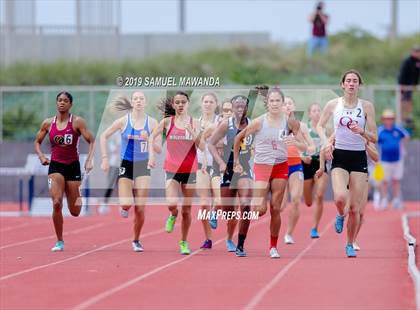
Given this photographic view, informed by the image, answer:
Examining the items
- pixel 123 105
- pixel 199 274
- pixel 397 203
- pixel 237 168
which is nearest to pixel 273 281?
pixel 199 274

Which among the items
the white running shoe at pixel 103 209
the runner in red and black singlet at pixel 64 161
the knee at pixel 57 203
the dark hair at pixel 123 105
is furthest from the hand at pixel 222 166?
the white running shoe at pixel 103 209

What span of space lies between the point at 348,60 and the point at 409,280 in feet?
103

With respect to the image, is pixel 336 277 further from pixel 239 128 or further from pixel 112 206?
pixel 112 206

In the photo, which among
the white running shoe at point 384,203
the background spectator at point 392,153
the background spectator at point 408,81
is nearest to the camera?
the white running shoe at point 384,203

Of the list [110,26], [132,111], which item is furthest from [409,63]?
[132,111]

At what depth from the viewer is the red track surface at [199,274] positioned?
13.1 metres

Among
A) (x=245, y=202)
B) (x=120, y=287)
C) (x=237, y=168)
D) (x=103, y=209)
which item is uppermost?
(x=237, y=168)

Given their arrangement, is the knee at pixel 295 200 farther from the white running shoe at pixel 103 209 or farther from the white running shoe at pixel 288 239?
the white running shoe at pixel 103 209

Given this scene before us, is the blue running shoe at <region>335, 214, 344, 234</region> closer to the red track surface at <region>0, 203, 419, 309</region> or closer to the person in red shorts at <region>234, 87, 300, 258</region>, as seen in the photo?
the red track surface at <region>0, 203, 419, 309</region>

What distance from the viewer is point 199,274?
15.8m

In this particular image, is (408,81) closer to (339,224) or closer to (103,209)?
(103,209)

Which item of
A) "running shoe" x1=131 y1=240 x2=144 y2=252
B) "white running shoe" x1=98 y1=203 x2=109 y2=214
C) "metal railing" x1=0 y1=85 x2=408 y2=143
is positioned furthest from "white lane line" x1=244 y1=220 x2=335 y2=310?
"metal railing" x1=0 y1=85 x2=408 y2=143

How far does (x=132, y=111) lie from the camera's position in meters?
19.8

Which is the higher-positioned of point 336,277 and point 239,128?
point 239,128
